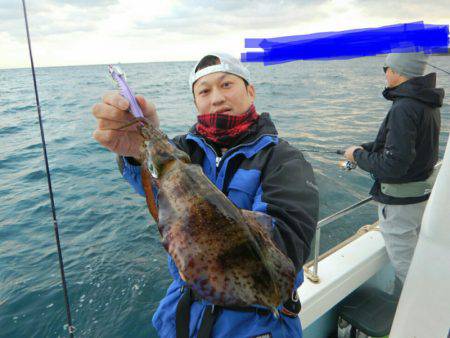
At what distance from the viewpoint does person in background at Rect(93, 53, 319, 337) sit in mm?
1525

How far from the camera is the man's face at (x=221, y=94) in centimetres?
216

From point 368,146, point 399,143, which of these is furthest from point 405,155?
point 368,146

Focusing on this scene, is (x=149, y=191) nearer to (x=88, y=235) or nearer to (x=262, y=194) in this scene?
(x=262, y=194)

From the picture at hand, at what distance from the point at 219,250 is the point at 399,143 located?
302 cm

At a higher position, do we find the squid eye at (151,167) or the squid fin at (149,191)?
the squid eye at (151,167)

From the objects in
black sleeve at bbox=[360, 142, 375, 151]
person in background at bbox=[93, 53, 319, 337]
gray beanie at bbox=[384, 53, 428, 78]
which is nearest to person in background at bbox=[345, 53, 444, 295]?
gray beanie at bbox=[384, 53, 428, 78]

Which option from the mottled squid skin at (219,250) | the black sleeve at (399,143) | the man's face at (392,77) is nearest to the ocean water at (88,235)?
the mottled squid skin at (219,250)

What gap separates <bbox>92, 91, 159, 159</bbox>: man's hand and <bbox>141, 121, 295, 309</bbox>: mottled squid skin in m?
0.56

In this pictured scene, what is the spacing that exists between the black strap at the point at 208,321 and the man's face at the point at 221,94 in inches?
49.1

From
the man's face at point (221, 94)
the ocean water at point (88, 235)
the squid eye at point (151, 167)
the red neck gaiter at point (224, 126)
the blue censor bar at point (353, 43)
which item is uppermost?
the blue censor bar at point (353, 43)

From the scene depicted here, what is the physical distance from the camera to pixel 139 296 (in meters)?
5.77

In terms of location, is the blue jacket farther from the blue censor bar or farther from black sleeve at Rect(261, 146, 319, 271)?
the blue censor bar

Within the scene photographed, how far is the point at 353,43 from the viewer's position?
2.44 m

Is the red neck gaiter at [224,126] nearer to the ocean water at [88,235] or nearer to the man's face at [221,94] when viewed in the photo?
the man's face at [221,94]
